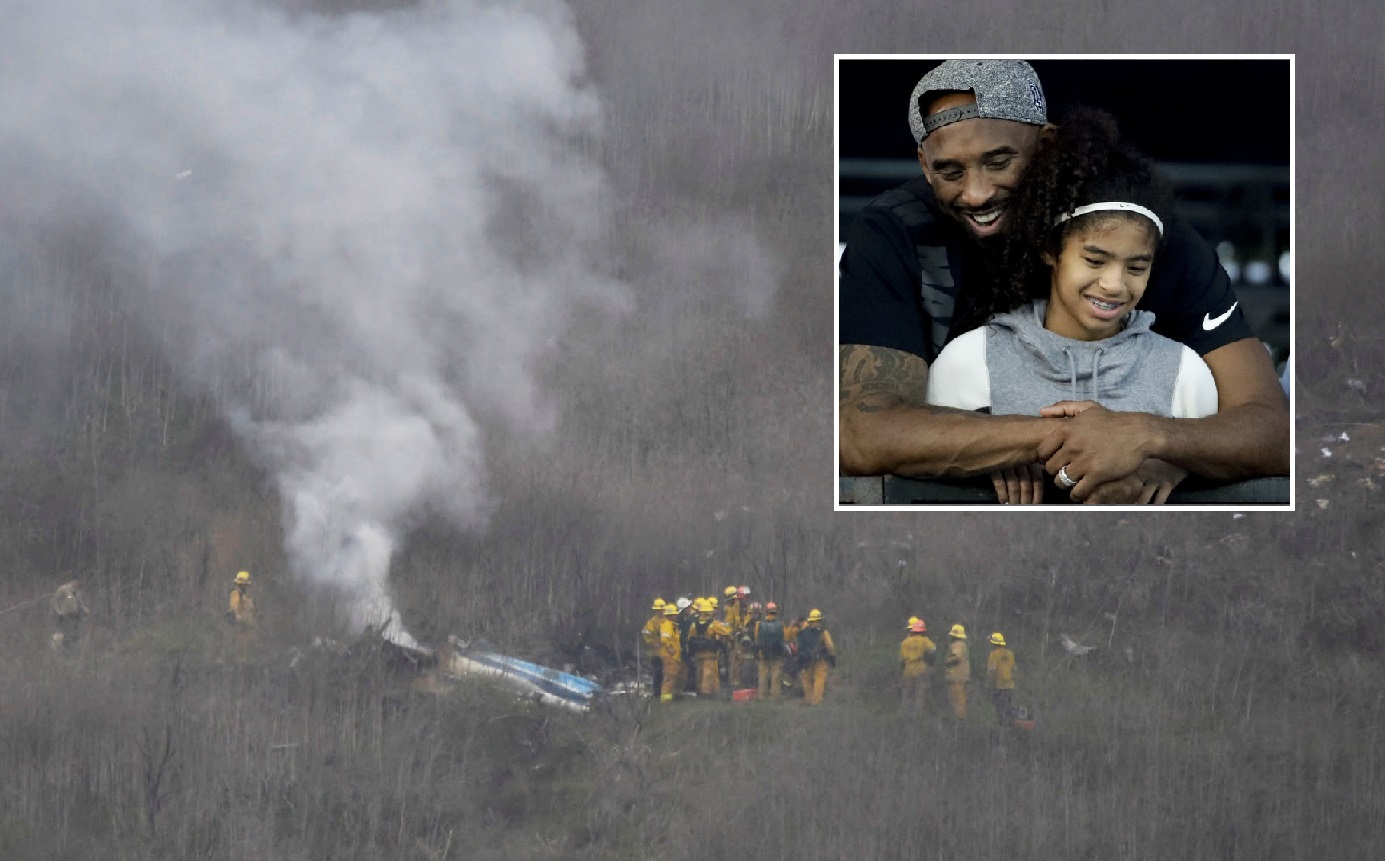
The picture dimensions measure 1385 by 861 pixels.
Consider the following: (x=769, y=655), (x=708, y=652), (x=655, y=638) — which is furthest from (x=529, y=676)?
(x=769, y=655)

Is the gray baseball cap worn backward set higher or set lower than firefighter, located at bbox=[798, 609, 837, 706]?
higher

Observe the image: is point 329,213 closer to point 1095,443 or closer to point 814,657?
point 814,657

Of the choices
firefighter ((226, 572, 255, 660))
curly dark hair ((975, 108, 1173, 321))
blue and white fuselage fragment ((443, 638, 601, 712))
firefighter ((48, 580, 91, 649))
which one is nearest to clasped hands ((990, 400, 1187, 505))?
curly dark hair ((975, 108, 1173, 321))

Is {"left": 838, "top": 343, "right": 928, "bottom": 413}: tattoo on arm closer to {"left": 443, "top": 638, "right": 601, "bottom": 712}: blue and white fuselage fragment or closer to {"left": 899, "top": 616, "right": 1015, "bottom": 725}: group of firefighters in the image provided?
Answer: {"left": 899, "top": 616, "right": 1015, "bottom": 725}: group of firefighters

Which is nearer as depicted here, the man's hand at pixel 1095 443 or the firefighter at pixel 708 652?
the man's hand at pixel 1095 443

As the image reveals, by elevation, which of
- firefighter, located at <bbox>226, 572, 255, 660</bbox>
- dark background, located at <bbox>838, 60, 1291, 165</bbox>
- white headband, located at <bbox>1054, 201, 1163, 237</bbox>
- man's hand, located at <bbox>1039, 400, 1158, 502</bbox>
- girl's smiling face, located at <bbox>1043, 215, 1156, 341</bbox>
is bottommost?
firefighter, located at <bbox>226, 572, 255, 660</bbox>

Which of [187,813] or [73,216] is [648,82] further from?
[187,813]

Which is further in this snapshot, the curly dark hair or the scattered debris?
the scattered debris

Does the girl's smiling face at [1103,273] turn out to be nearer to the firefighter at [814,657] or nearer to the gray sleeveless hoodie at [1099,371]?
the gray sleeveless hoodie at [1099,371]

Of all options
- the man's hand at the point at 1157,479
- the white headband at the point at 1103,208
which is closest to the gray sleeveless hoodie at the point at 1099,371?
the man's hand at the point at 1157,479
